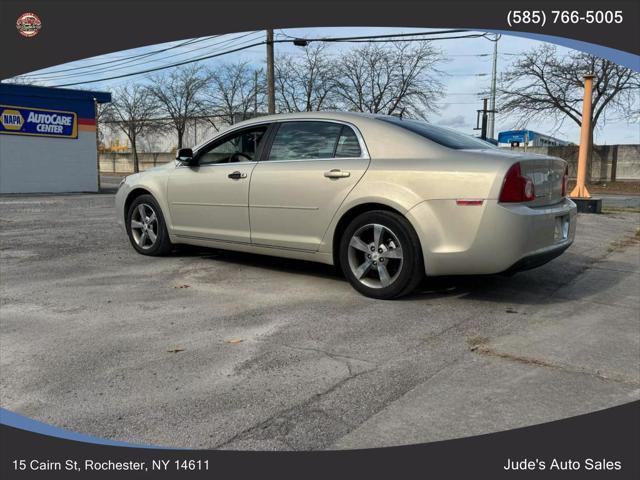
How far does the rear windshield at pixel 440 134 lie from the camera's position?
15.6ft

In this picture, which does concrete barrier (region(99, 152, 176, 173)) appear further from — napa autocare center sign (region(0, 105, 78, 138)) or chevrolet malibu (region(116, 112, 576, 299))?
chevrolet malibu (region(116, 112, 576, 299))

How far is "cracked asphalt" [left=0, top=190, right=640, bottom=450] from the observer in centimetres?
261

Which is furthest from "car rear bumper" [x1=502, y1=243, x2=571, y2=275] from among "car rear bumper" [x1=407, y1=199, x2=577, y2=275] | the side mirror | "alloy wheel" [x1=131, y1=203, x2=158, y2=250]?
"alloy wheel" [x1=131, y1=203, x2=158, y2=250]

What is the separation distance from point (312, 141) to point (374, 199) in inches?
38.5

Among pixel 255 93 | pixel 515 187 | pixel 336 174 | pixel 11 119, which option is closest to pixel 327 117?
pixel 336 174

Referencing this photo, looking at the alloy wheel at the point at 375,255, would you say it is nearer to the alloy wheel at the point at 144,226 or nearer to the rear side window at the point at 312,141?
the rear side window at the point at 312,141

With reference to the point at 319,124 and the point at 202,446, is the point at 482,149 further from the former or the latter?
the point at 202,446

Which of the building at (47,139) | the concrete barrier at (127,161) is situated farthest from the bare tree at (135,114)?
the building at (47,139)

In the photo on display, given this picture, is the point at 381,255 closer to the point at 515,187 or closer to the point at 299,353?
the point at 515,187

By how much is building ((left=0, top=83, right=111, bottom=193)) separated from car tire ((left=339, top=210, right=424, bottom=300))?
18984mm

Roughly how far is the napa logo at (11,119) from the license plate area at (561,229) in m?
20.2

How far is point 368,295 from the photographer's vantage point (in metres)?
4.71

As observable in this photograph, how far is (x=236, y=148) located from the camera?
5730 mm


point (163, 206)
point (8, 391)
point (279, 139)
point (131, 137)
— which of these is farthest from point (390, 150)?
point (131, 137)
